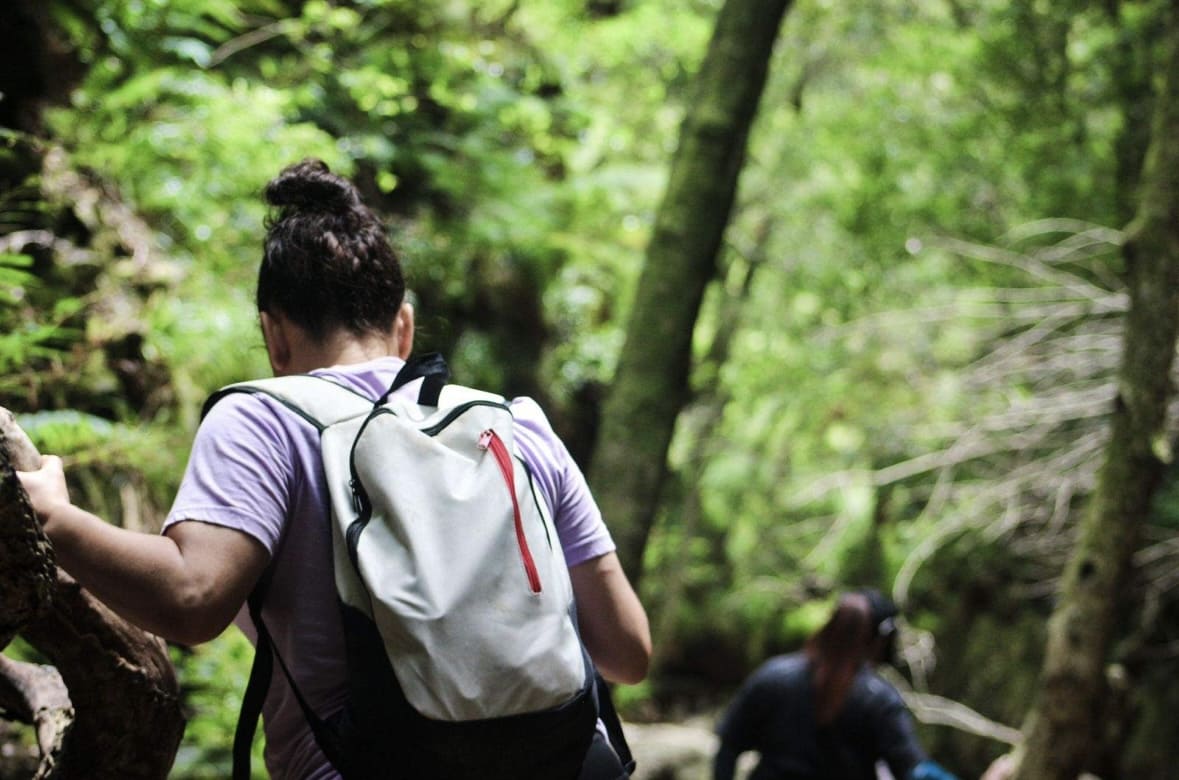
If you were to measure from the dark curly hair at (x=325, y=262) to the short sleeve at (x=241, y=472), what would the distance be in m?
0.24

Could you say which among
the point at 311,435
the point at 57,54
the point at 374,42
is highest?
the point at 374,42

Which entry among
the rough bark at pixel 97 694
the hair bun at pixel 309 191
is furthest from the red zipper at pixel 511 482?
the rough bark at pixel 97 694

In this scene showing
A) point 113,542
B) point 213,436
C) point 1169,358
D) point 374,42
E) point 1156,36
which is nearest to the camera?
point 113,542

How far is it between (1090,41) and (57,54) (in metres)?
7.75

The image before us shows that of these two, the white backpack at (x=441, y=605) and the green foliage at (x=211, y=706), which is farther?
the green foliage at (x=211, y=706)

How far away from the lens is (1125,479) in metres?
4.21

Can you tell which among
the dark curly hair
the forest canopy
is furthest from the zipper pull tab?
the forest canopy

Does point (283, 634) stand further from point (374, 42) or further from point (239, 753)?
point (374, 42)

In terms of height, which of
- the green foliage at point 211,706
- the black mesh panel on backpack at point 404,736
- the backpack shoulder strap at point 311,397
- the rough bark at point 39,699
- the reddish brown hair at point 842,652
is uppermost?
the backpack shoulder strap at point 311,397

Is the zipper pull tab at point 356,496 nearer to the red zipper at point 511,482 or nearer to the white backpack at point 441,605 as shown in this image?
the white backpack at point 441,605

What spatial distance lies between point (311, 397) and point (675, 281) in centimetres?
289

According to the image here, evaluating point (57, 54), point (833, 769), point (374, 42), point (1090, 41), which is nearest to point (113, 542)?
point (833, 769)

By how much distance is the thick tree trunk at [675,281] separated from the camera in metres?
4.35

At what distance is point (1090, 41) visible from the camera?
8.84 meters
